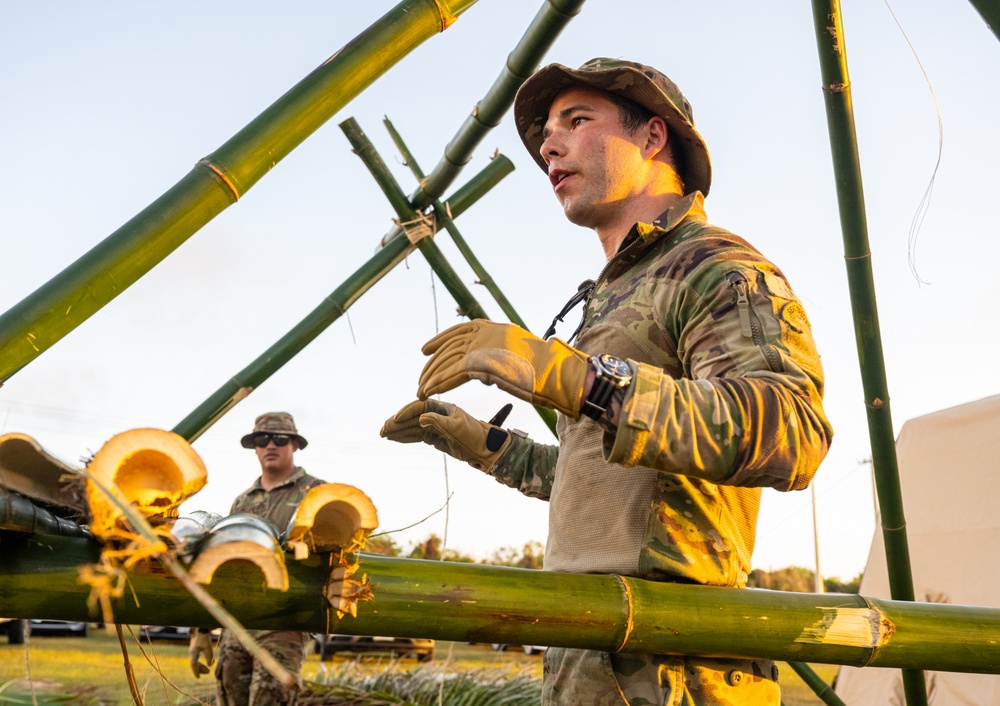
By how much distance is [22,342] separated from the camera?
71.8 inches

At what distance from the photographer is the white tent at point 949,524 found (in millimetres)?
6102

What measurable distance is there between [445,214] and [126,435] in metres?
3.86

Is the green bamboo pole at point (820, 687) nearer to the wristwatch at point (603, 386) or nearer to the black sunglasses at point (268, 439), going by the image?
the wristwatch at point (603, 386)

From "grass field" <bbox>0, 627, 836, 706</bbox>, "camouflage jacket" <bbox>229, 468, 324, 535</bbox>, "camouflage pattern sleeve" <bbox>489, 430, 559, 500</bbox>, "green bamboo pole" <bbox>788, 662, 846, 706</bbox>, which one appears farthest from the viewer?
"camouflage jacket" <bbox>229, 468, 324, 535</bbox>

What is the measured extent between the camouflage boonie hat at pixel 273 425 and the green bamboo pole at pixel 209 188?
491 cm

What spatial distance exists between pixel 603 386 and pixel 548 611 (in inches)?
16.0

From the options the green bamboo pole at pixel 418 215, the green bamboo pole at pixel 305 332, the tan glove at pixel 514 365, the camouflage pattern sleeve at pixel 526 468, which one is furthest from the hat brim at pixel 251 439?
the tan glove at pixel 514 365

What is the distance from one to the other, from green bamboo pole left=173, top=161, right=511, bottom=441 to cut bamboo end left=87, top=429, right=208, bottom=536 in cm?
357

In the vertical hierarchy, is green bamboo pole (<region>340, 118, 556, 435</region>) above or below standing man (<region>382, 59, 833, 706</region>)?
above

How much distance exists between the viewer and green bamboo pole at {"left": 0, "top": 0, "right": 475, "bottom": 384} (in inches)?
73.1

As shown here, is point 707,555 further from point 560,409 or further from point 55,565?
point 55,565

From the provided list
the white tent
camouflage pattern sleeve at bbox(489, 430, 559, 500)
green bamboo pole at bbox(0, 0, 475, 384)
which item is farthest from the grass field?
green bamboo pole at bbox(0, 0, 475, 384)

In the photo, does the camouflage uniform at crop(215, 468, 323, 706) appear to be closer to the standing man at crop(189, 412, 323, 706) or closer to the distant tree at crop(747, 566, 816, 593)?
the standing man at crop(189, 412, 323, 706)

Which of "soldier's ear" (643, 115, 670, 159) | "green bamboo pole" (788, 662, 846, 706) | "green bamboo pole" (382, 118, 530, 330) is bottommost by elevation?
"green bamboo pole" (788, 662, 846, 706)
